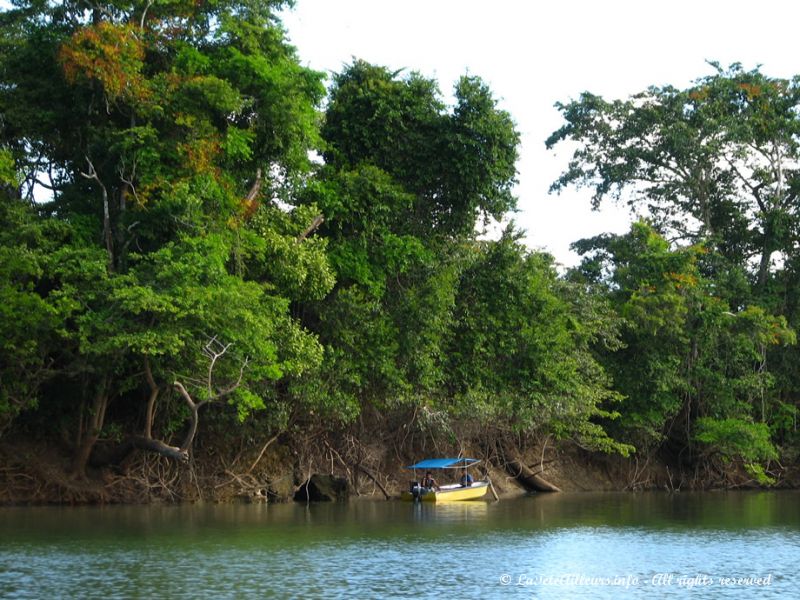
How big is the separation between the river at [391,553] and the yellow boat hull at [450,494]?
232 centimetres

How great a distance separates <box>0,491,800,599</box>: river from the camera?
1443 centimetres

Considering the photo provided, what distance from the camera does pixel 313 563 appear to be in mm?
16484

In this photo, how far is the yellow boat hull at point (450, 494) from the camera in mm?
29359

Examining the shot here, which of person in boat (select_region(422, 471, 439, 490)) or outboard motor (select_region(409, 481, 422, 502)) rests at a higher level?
person in boat (select_region(422, 471, 439, 490))

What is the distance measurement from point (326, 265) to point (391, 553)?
36.3 ft

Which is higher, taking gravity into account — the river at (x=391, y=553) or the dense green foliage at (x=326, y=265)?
the dense green foliage at (x=326, y=265)

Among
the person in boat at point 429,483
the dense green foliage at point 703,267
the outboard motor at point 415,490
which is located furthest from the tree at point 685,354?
the outboard motor at point 415,490

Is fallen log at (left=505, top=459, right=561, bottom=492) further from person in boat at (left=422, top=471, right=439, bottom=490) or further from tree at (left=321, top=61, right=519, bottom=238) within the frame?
tree at (left=321, top=61, right=519, bottom=238)

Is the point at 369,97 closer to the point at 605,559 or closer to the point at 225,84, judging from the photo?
the point at 225,84

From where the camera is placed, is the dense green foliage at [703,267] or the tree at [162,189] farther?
the dense green foliage at [703,267]

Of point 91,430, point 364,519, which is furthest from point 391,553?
point 91,430

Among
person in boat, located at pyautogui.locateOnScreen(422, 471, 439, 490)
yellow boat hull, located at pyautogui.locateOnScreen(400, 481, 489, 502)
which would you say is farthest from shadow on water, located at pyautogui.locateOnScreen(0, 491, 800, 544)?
person in boat, located at pyautogui.locateOnScreen(422, 471, 439, 490)

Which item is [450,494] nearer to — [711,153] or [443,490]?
[443,490]

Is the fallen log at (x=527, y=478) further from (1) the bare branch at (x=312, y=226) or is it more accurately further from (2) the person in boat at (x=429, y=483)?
(1) the bare branch at (x=312, y=226)
